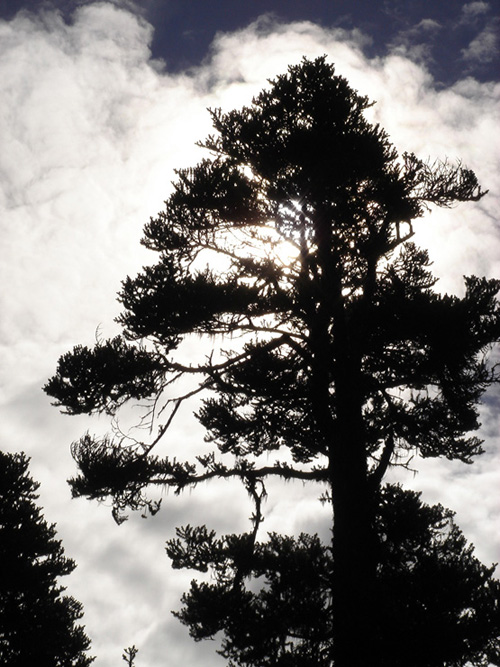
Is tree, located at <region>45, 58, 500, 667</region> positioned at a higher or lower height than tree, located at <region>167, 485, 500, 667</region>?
higher

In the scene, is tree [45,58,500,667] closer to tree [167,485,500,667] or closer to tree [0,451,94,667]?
tree [167,485,500,667]

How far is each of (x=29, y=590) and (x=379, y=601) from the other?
12830 mm

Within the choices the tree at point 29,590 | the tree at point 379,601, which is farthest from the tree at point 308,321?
the tree at point 29,590

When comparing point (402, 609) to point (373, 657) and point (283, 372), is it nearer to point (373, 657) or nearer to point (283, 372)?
point (373, 657)

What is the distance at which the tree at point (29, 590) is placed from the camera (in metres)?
13.7

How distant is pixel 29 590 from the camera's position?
1504cm

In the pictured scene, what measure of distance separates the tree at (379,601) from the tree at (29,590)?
775 centimetres

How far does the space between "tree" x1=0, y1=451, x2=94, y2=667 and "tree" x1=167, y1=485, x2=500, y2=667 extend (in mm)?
7746

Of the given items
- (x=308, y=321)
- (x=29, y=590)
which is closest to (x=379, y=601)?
(x=308, y=321)

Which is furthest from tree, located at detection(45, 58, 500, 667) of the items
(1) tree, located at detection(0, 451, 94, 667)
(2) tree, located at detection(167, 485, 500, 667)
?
(1) tree, located at detection(0, 451, 94, 667)

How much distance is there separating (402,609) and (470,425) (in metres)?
3.97

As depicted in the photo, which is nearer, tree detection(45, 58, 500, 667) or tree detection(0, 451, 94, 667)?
tree detection(45, 58, 500, 667)

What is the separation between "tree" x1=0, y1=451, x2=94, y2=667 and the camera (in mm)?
13727

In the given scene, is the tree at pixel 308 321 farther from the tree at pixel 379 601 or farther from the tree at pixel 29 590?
the tree at pixel 29 590
